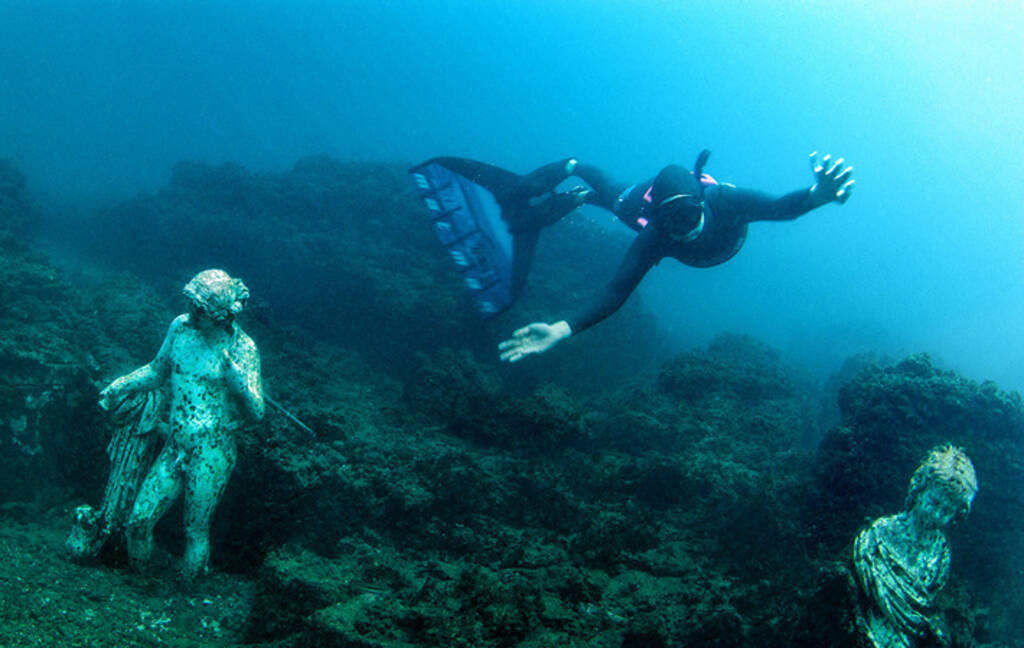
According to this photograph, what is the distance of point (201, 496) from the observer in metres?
3.84

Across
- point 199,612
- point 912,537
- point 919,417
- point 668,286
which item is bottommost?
point 199,612

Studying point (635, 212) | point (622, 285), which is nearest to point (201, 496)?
point (622, 285)

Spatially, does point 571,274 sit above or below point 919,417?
above

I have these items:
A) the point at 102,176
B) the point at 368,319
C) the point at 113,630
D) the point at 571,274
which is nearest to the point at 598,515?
the point at 113,630

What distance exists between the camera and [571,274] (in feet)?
51.4

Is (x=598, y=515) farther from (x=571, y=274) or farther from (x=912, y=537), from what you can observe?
(x=571, y=274)

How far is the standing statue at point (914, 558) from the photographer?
3.12 metres

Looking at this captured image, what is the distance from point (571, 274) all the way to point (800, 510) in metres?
10.5

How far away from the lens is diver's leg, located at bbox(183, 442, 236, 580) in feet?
12.6

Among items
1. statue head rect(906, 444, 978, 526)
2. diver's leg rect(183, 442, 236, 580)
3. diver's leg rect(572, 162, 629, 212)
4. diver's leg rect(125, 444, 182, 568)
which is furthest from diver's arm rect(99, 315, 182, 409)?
diver's leg rect(572, 162, 629, 212)

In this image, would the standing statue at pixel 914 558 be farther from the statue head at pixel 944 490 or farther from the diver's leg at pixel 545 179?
the diver's leg at pixel 545 179

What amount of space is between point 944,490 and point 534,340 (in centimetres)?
298

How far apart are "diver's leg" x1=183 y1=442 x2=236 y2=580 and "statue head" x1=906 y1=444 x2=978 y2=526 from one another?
4.85 m

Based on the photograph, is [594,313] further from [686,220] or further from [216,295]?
[216,295]
